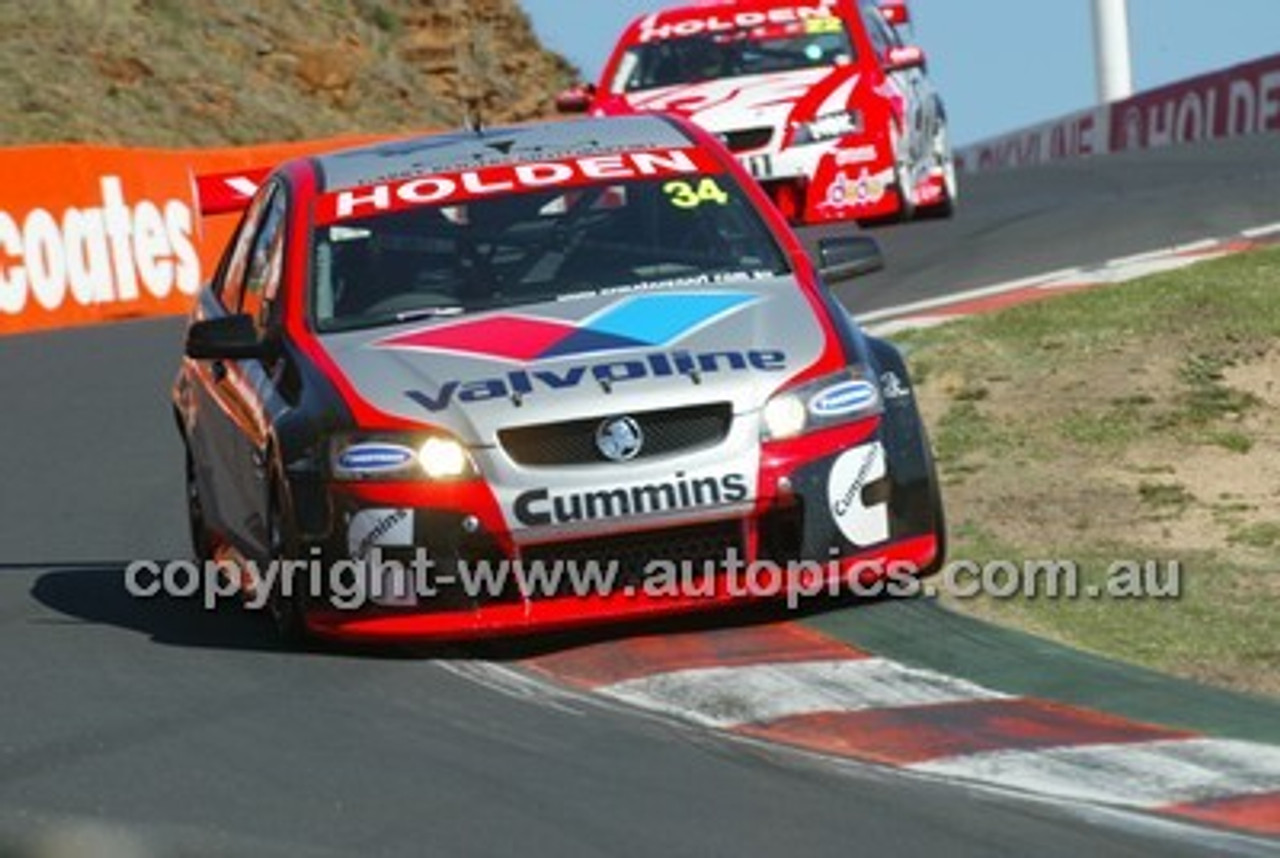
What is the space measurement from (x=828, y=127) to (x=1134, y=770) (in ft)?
46.0

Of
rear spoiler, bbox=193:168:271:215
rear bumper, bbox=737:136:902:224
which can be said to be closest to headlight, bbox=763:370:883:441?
rear spoiler, bbox=193:168:271:215

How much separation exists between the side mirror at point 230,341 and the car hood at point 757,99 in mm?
10998

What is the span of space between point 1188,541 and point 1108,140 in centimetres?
3148

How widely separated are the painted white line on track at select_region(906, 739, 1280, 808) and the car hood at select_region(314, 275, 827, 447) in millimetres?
1851

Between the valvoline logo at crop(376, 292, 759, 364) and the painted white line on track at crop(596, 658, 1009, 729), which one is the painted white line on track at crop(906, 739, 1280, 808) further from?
the valvoline logo at crop(376, 292, 759, 364)

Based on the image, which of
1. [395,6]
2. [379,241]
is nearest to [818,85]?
[379,241]

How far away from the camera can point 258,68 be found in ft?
122

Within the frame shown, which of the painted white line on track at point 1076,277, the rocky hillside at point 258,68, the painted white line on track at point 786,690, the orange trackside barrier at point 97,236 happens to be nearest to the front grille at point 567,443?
the painted white line on track at point 786,690

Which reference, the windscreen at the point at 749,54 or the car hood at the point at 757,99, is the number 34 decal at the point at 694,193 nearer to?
the car hood at the point at 757,99

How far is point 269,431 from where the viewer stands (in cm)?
954

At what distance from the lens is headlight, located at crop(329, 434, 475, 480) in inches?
353

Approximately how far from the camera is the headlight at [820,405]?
29.8 ft

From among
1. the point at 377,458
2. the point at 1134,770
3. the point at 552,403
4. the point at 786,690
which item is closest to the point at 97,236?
the point at 377,458

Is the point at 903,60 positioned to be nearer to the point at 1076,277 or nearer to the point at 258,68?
the point at 1076,277
